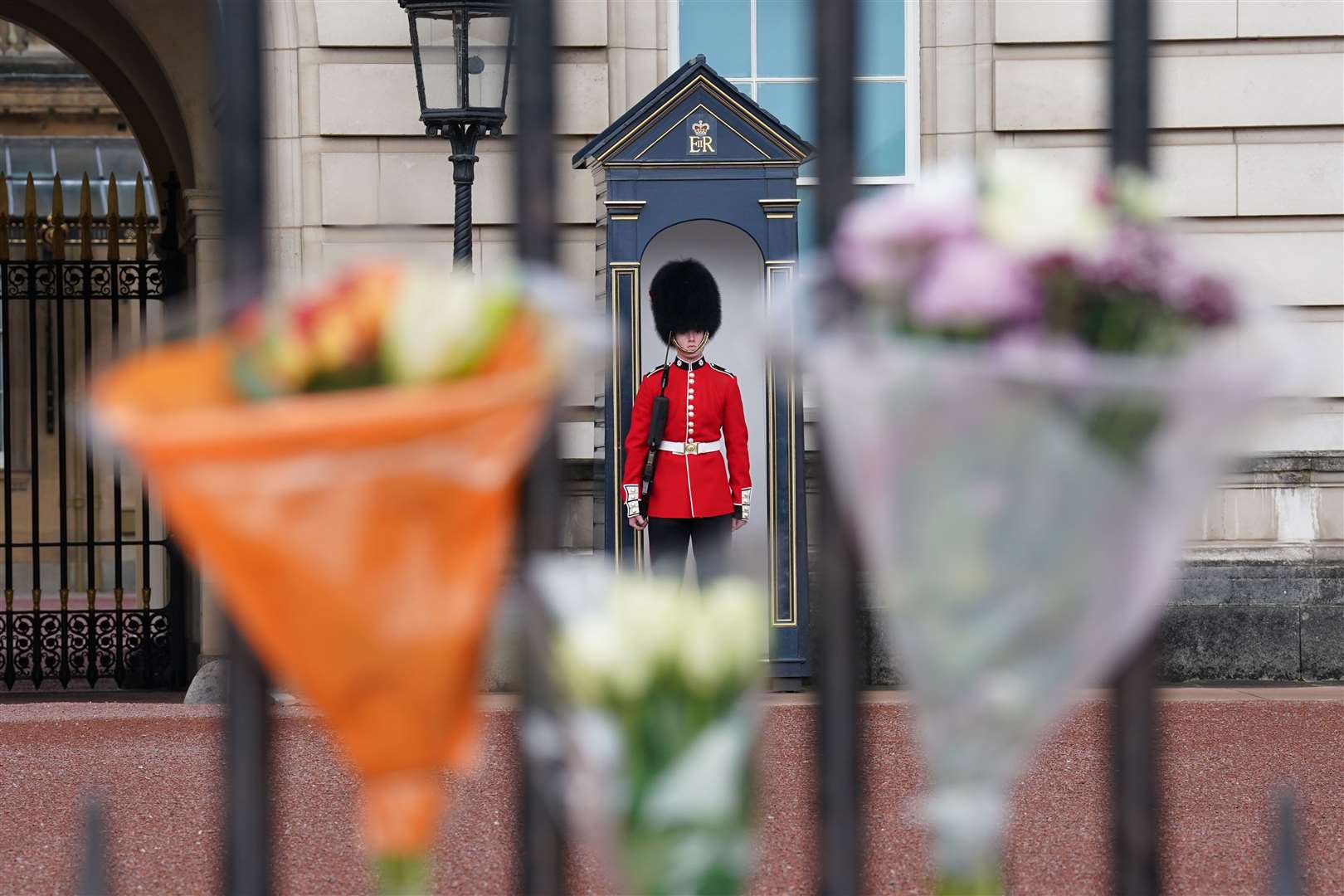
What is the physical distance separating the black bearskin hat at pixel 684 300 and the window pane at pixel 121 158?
1405cm

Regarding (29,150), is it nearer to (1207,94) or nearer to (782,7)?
(782,7)

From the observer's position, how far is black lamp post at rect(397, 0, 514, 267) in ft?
24.0

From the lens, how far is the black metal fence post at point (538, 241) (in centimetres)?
132

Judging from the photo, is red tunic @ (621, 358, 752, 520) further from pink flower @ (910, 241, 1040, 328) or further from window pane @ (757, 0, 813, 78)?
pink flower @ (910, 241, 1040, 328)

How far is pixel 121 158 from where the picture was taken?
68.7 feet

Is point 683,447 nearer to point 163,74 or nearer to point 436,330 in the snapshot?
point 163,74

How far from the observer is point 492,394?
105 centimetres

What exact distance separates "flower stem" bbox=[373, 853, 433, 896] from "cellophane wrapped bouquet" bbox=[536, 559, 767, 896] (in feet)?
0.42

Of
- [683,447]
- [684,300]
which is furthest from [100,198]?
[683,447]

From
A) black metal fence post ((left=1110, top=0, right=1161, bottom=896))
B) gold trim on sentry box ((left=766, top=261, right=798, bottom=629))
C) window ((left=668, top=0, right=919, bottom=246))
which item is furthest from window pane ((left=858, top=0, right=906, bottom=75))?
black metal fence post ((left=1110, top=0, right=1161, bottom=896))

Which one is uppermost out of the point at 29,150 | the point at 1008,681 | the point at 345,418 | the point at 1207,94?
the point at 29,150

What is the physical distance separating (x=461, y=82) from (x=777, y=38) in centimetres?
209

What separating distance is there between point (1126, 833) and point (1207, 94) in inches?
304

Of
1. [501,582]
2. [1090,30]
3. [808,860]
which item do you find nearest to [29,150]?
[1090,30]
